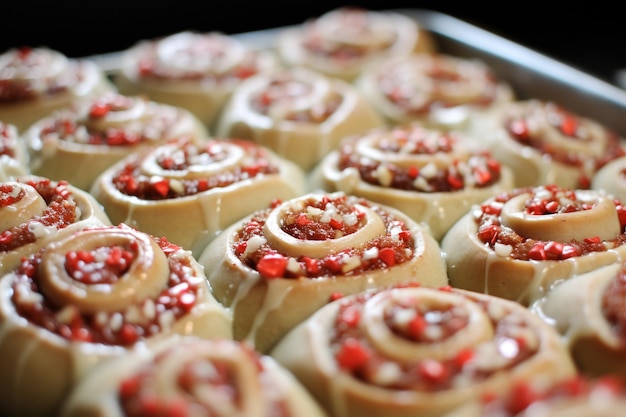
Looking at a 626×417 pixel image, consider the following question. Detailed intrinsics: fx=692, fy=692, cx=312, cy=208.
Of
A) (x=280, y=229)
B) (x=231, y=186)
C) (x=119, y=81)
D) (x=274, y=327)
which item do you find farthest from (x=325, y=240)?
(x=119, y=81)

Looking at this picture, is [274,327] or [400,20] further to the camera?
[400,20]

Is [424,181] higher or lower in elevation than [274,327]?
higher

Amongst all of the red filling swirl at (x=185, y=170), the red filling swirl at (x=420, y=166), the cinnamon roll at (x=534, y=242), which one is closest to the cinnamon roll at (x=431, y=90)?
the red filling swirl at (x=420, y=166)

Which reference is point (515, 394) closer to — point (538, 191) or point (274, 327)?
point (274, 327)

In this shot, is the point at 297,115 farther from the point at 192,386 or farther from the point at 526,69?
the point at 192,386

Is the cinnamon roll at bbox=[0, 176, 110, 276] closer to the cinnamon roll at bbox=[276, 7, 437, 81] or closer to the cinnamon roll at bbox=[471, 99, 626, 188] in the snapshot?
the cinnamon roll at bbox=[471, 99, 626, 188]

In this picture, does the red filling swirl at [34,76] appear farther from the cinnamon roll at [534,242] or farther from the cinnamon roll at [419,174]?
the cinnamon roll at [534,242]
